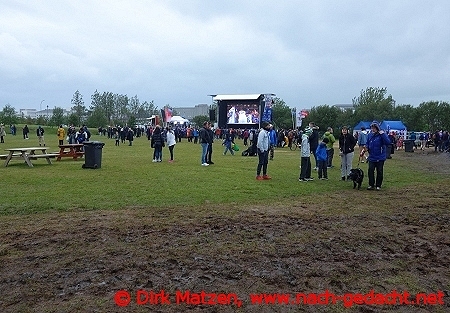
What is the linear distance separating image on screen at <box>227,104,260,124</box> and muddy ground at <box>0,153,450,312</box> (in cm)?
4391

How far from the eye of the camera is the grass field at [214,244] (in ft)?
13.7

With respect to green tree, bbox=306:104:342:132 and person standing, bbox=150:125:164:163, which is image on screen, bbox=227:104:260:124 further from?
person standing, bbox=150:125:164:163

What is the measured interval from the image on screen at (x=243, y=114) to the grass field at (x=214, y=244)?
41.4 meters

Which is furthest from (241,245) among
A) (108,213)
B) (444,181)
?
(444,181)

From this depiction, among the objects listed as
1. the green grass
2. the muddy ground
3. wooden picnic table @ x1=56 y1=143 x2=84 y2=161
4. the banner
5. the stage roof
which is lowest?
the muddy ground

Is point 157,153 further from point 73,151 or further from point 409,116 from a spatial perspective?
point 409,116

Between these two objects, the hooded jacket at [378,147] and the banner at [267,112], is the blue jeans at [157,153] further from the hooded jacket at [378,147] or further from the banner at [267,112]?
the banner at [267,112]

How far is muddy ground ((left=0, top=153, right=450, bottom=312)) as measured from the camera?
4.04 m

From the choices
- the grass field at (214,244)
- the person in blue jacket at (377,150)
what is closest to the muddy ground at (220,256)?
the grass field at (214,244)

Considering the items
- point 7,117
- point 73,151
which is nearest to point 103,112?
point 7,117

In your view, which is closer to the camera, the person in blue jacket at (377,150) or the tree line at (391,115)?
the person in blue jacket at (377,150)

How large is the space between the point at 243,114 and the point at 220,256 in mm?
47326

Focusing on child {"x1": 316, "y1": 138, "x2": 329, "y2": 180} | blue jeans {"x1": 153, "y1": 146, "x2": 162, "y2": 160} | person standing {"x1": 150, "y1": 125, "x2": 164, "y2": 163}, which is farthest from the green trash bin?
child {"x1": 316, "y1": 138, "x2": 329, "y2": 180}

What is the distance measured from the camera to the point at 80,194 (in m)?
9.36
